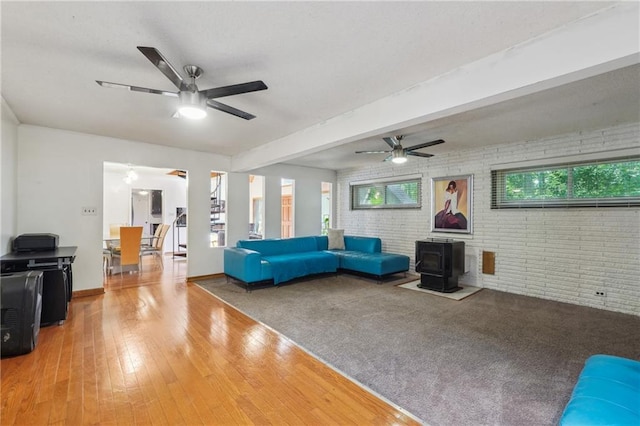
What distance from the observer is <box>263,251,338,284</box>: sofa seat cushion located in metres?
4.97

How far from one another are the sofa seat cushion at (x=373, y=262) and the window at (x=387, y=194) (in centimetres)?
128

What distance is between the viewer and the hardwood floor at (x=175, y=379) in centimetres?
184

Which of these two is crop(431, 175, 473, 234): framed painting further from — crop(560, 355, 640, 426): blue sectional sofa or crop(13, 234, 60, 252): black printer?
crop(13, 234, 60, 252): black printer

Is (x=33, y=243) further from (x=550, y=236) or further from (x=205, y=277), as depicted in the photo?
(x=550, y=236)

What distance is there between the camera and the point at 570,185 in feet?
14.1

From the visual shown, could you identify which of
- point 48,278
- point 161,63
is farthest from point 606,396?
point 48,278

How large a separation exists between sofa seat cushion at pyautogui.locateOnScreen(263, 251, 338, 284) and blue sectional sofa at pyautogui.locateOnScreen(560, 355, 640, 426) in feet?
13.0

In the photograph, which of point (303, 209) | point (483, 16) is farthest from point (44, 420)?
point (303, 209)

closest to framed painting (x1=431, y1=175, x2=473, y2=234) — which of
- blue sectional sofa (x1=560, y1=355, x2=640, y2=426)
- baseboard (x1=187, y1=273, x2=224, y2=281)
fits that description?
blue sectional sofa (x1=560, y1=355, x2=640, y2=426)

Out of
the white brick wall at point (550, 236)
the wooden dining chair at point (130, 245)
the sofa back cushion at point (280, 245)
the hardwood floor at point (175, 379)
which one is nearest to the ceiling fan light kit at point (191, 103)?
the hardwood floor at point (175, 379)

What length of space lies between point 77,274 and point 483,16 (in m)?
5.79

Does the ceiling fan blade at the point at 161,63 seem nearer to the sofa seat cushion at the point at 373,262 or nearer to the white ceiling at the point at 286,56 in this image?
the white ceiling at the point at 286,56

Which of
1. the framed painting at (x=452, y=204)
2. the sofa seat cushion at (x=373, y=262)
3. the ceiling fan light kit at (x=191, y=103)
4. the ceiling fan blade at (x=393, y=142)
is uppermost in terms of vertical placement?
the ceiling fan blade at (x=393, y=142)

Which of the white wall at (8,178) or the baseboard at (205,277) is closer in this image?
the white wall at (8,178)
